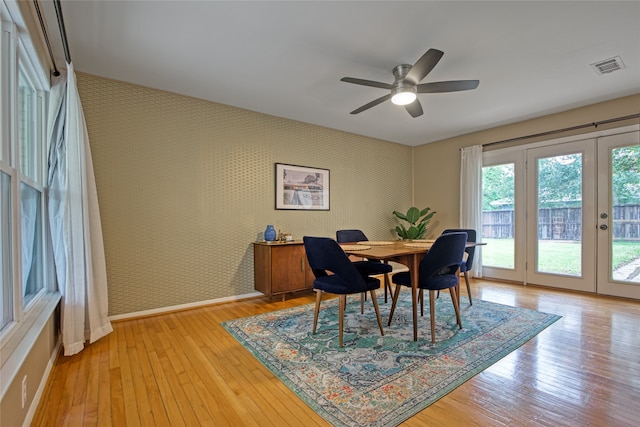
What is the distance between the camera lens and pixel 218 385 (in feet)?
5.92

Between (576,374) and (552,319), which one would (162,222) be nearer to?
(576,374)

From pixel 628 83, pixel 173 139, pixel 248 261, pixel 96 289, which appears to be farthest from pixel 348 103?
pixel 96 289

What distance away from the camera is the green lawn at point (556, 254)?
11.7 feet

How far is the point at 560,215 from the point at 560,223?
11 cm

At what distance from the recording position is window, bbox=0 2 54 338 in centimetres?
157

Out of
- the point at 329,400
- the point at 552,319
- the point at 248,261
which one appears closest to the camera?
the point at 329,400

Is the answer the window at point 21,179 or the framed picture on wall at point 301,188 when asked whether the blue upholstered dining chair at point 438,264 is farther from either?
the window at point 21,179

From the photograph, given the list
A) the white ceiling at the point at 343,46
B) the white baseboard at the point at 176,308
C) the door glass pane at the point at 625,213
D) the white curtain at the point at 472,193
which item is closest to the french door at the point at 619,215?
the door glass pane at the point at 625,213

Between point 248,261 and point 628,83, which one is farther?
point 248,261

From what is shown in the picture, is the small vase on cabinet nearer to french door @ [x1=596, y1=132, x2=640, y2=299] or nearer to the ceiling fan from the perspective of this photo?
the ceiling fan

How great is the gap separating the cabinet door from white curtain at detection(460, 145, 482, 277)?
112 inches

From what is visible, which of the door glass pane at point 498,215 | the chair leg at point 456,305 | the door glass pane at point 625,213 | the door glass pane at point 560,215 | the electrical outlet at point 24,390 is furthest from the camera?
the door glass pane at point 498,215

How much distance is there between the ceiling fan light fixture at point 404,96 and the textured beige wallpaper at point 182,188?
6.13 ft

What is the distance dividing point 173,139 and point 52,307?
1955 mm
